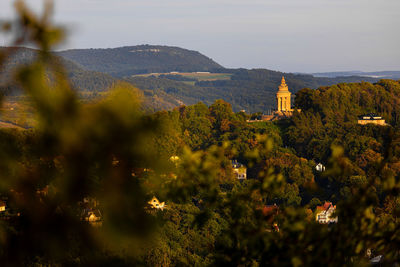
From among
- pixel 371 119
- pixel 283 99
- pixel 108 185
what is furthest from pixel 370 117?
pixel 108 185

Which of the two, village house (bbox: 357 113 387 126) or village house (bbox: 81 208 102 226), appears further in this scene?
village house (bbox: 357 113 387 126)

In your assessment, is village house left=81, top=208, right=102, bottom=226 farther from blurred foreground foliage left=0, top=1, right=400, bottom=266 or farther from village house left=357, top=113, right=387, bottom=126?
village house left=357, top=113, right=387, bottom=126

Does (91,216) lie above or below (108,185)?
below

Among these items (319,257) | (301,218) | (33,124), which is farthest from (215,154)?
(33,124)

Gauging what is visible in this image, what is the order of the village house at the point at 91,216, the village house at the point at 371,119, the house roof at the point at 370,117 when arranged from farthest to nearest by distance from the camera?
the house roof at the point at 370,117 < the village house at the point at 371,119 < the village house at the point at 91,216

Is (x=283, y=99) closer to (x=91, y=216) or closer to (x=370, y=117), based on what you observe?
(x=370, y=117)

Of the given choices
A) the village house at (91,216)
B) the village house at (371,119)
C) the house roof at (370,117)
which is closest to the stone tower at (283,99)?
the house roof at (370,117)

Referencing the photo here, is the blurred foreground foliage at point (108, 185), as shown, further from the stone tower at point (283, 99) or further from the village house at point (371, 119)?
the stone tower at point (283, 99)

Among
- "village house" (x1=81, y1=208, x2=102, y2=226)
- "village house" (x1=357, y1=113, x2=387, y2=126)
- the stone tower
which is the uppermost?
"village house" (x1=81, y1=208, x2=102, y2=226)

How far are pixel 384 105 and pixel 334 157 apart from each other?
62224 mm

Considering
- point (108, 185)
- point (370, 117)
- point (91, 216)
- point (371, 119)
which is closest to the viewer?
point (108, 185)

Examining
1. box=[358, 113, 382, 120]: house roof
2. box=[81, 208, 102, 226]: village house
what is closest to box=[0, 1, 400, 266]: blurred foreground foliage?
box=[81, 208, 102, 226]: village house

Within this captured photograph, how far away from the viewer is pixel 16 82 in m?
4.48

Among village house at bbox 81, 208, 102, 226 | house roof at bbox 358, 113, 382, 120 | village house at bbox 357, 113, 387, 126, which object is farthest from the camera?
house roof at bbox 358, 113, 382, 120
